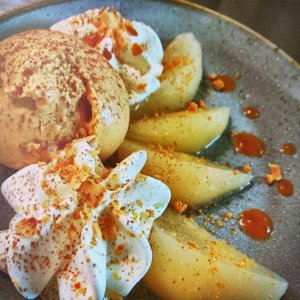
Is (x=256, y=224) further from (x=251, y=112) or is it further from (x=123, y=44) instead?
(x=123, y=44)

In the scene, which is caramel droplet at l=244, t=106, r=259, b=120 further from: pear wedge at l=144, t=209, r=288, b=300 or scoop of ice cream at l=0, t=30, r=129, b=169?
pear wedge at l=144, t=209, r=288, b=300

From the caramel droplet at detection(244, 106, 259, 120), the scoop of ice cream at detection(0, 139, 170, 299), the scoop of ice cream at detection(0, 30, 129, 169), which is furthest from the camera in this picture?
the caramel droplet at detection(244, 106, 259, 120)

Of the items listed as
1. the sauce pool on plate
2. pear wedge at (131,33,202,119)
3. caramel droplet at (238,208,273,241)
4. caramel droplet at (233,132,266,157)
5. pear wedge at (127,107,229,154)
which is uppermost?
pear wedge at (131,33,202,119)

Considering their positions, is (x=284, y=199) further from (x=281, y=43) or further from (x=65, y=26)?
(x=281, y=43)

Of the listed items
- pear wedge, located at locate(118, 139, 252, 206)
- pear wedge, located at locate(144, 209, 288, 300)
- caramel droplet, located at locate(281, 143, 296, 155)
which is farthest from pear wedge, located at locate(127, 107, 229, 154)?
pear wedge, located at locate(144, 209, 288, 300)

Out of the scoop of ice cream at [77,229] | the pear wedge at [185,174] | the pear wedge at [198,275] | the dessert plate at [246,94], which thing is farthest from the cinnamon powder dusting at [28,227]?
the pear wedge at [185,174]

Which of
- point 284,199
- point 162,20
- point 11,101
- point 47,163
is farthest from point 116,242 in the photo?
point 162,20

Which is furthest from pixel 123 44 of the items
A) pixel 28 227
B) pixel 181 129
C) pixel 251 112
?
pixel 28 227
